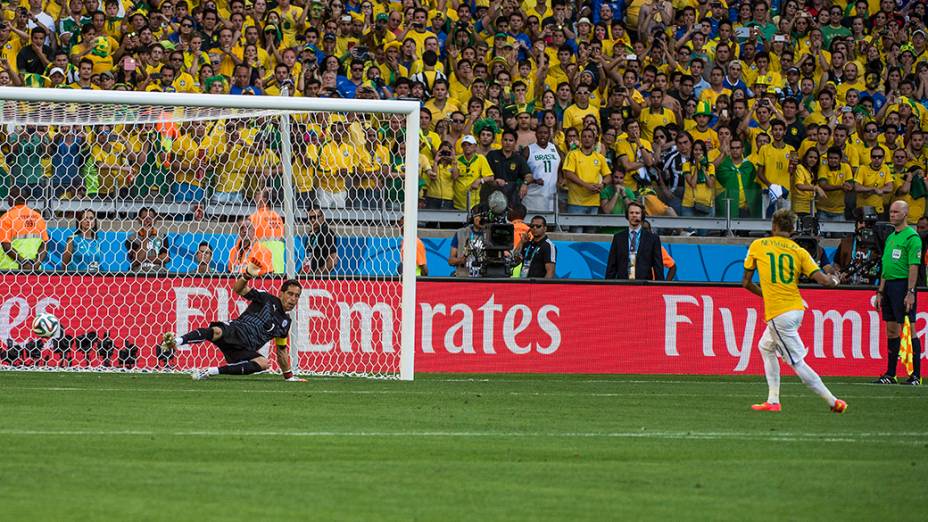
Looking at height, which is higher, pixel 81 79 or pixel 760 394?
pixel 81 79

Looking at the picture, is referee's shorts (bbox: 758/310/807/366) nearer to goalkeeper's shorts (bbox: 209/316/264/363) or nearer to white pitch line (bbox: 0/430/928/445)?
white pitch line (bbox: 0/430/928/445)

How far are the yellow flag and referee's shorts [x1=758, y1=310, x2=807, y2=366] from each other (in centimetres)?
543

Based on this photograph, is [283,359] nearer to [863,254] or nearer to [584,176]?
[584,176]

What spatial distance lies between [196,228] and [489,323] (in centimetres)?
383

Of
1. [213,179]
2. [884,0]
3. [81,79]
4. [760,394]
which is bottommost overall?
[760,394]

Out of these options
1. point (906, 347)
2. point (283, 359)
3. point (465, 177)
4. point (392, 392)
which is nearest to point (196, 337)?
point (283, 359)

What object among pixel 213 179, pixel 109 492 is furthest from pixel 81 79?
pixel 109 492

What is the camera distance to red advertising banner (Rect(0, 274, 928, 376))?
1659 centimetres

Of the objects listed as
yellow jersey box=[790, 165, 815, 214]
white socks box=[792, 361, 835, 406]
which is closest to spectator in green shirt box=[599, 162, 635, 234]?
yellow jersey box=[790, 165, 815, 214]

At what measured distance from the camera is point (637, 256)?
1905 centimetres

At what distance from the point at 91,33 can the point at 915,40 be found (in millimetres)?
15254

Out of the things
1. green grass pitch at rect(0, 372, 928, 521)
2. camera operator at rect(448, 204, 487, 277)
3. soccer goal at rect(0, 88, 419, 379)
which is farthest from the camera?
camera operator at rect(448, 204, 487, 277)

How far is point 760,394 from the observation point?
1481cm

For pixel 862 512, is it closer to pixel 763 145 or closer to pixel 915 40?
pixel 763 145
